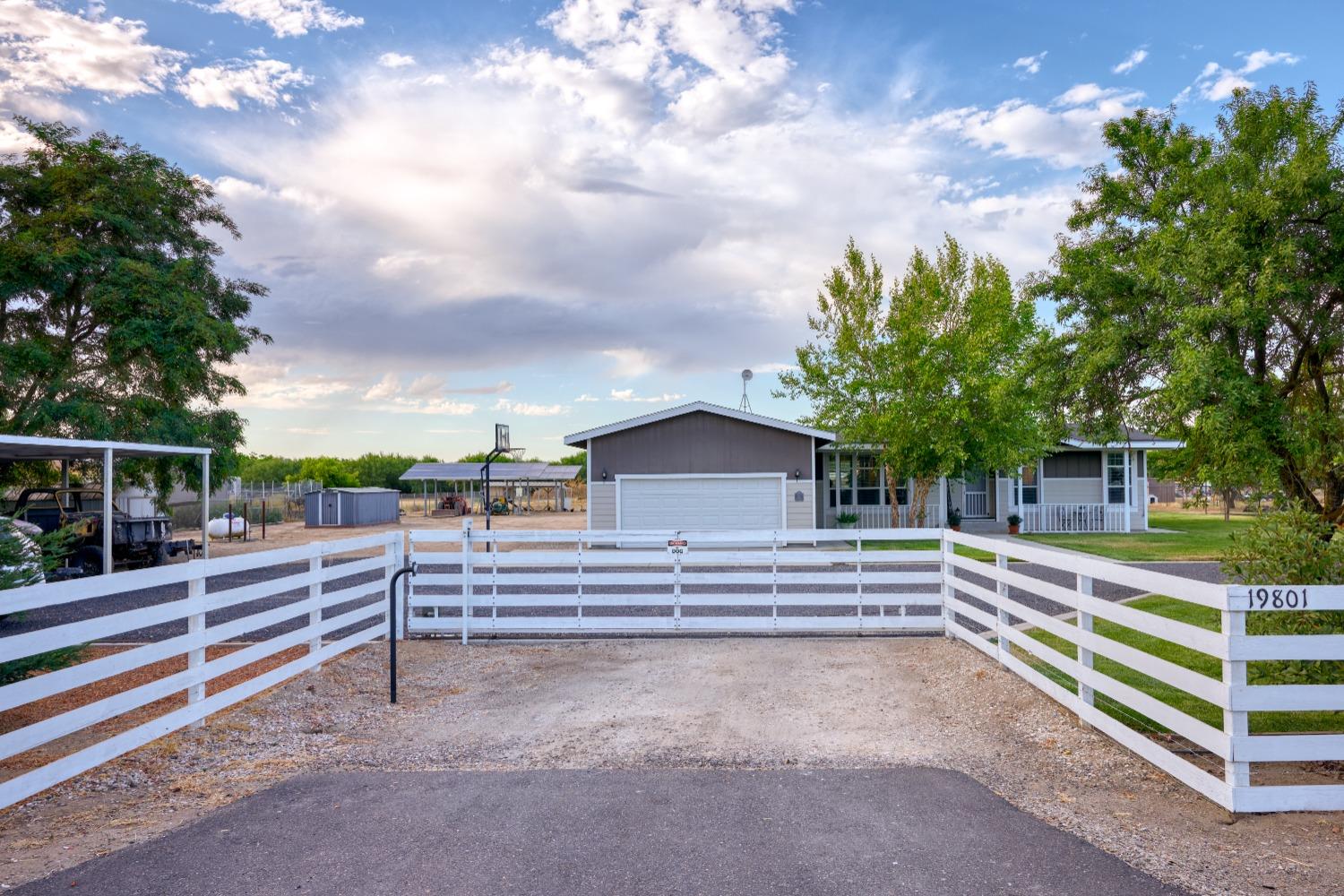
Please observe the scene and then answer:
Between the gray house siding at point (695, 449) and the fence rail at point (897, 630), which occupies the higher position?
the gray house siding at point (695, 449)

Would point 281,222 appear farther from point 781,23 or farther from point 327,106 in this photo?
point 781,23

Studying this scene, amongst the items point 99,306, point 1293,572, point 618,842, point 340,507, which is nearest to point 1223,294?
point 1293,572

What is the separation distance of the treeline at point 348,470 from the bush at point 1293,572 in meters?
45.6

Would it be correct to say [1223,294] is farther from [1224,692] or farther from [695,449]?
[695,449]

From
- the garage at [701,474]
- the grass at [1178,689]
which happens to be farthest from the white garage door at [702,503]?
the grass at [1178,689]

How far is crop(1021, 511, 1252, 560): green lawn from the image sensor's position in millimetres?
19359

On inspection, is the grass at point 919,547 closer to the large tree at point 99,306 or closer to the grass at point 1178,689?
the grass at point 1178,689

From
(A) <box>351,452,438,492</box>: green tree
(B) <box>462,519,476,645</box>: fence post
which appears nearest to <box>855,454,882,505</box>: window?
(B) <box>462,519,476,645</box>: fence post

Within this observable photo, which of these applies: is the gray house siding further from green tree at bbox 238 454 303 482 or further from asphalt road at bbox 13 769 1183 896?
green tree at bbox 238 454 303 482

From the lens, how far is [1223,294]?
10.3 meters

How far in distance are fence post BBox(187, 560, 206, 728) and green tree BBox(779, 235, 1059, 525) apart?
717 inches

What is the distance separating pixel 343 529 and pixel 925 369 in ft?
83.4

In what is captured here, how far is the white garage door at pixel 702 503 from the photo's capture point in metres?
21.6

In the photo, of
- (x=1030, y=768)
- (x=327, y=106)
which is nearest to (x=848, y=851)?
(x=1030, y=768)
